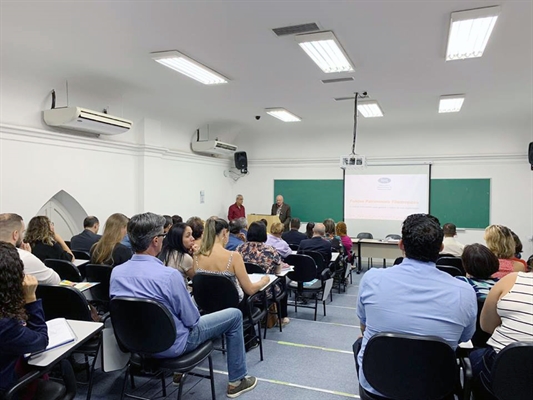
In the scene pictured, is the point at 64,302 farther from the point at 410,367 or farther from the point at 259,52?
the point at 259,52

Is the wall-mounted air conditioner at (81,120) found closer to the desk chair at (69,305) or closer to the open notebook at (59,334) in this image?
the desk chair at (69,305)

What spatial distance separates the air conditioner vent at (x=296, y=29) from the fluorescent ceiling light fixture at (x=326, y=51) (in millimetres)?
69

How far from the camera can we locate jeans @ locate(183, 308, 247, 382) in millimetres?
2344

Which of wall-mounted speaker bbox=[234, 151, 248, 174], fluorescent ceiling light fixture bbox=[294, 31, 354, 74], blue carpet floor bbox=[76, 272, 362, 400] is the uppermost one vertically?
fluorescent ceiling light fixture bbox=[294, 31, 354, 74]

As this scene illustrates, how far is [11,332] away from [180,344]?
0.95 meters

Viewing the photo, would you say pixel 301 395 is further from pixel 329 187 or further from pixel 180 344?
pixel 329 187

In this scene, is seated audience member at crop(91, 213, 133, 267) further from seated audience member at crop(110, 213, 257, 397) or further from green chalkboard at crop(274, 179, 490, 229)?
green chalkboard at crop(274, 179, 490, 229)

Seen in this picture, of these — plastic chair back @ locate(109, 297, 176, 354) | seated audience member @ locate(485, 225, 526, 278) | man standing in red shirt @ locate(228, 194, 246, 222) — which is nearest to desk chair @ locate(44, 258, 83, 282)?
plastic chair back @ locate(109, 297, 176, 354)

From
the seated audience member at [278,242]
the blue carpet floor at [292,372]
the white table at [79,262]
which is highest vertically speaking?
the seated audience member at [278,242]

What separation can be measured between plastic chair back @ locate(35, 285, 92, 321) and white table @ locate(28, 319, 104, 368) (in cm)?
38

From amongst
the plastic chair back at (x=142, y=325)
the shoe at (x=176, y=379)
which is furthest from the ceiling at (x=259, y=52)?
the shoe at (x=176, y=379)

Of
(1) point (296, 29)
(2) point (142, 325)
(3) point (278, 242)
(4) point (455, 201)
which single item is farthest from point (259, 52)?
(4) point (455, 201)

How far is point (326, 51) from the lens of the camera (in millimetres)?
4066

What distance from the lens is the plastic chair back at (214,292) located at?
9.46ft
